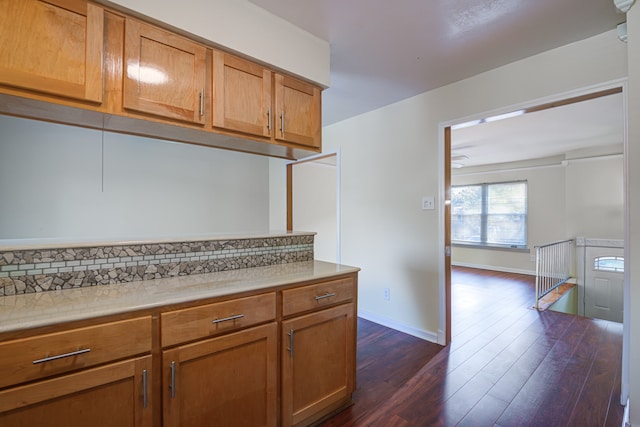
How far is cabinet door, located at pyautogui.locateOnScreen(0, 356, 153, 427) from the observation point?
0.91m

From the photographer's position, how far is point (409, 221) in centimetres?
296

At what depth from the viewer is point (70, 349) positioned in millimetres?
962

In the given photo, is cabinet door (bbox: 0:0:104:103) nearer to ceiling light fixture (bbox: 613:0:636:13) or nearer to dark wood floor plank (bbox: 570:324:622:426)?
ceiling light fixture (bbox: 613:0:636:13)

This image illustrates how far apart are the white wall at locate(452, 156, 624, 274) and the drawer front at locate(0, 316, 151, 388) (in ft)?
21.9

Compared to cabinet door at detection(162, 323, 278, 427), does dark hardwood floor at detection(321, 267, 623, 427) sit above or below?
below

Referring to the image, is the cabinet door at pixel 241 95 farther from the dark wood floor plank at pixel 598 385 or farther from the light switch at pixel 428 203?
the dark wood floor plank at pixel 598 385

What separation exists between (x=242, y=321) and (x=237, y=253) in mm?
593

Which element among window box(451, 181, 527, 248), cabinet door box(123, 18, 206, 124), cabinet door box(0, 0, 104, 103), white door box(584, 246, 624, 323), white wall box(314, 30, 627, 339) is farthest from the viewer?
window box(451, 181, 527, 248)

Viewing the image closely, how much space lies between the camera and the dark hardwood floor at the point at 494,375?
1.75 meters

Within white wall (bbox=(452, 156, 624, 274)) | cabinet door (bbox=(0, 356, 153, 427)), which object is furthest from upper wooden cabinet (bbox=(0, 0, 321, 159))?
white wall (bbox=(452, 156, 624, 274))

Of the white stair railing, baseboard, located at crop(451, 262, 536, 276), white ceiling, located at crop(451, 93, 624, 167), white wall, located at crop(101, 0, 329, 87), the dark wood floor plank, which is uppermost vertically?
white ceiling, located at crop(451, 93, 624, 167)

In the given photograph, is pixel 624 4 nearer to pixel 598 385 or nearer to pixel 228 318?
pixel 598 385

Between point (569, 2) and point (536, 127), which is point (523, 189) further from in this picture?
point (569, 2)

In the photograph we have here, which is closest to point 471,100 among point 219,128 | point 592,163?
point 219,128
